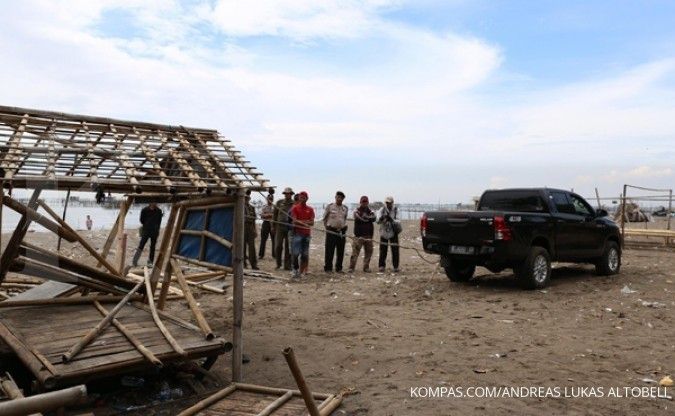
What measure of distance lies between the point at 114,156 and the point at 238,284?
1.92 metres

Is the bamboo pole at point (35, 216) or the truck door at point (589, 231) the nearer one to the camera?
the bamboo pole at point (35, 216)

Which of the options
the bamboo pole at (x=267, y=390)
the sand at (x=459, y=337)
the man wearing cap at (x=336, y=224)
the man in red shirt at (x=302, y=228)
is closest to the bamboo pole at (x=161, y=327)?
the bamboo pole at (x=267, y=390)

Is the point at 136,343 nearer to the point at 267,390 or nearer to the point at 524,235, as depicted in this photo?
the point at 267,390

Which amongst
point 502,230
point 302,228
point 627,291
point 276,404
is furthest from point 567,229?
point 276,404

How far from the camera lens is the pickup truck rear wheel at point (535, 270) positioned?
32.9 feet

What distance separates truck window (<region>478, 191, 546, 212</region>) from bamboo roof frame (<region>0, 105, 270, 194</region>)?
6434mm

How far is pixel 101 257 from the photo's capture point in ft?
24.3

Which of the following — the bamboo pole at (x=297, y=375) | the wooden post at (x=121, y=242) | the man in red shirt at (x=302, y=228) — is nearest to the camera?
the bamboo pole at (x=297, y=375)

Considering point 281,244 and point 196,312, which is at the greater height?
point 281,244

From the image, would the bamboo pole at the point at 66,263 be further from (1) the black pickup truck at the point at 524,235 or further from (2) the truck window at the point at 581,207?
(2) the truck window at the point at 581,207

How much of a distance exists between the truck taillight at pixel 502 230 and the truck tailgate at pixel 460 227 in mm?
89

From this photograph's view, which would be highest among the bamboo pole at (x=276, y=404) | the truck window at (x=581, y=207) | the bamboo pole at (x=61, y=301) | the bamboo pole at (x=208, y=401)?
the truck window at (x=581, y=207)

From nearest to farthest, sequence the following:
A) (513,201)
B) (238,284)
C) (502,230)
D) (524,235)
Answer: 1. (238,284)
2. (502,230)
3. (524,235)
4. (513,201)

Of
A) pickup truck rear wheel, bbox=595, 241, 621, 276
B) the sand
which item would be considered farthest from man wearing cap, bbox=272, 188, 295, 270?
pickup truck rear wheel, bbox=595, 241, 621, 276
